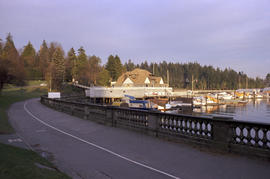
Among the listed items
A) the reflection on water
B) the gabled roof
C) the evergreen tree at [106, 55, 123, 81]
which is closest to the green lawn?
the gabled roof

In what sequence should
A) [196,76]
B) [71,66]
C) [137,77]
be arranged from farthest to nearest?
[196,76] → [71,66] → [137,77]

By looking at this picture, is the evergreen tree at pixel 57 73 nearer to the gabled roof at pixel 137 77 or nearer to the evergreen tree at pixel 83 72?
the evergreen tree at pixel 83 72

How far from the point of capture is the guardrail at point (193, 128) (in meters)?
7.51

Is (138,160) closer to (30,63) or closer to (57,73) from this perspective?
(57,73)

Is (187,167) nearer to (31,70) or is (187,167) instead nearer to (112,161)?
(112,161)

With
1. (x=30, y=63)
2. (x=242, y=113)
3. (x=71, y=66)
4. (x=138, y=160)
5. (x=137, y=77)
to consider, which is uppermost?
(x=30, y=63)

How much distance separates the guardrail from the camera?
24.6ft

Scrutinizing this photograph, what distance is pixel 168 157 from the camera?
26.7ft

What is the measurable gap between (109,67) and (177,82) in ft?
240

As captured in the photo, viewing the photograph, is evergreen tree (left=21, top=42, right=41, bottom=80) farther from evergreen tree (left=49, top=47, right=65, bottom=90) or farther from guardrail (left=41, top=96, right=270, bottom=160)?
guardrail (left=41, top=96, right=270, bottom=160)

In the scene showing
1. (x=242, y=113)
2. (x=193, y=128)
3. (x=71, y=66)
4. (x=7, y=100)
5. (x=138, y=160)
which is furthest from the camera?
(x=71, y=66)

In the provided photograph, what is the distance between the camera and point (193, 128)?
965cm

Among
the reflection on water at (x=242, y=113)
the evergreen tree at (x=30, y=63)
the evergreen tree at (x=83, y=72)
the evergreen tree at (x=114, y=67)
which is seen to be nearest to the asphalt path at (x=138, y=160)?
the reflection on water at (x=242, y=113)

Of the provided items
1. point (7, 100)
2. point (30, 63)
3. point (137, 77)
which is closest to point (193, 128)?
point (7, 100)
